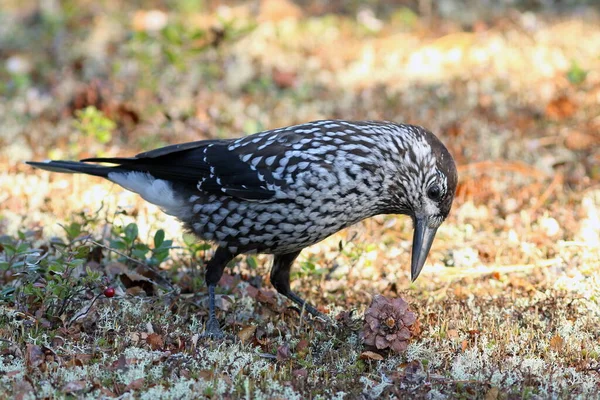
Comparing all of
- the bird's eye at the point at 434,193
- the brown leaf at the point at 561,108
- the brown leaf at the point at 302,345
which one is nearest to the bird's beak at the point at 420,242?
the bird's eye at the point at 434,193

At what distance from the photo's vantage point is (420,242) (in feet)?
16.3

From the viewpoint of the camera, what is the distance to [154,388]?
12.3 ft

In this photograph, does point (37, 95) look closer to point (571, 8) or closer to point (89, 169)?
point (89, 169)

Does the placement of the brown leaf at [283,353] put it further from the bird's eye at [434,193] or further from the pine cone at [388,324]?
the bird's eye at [434,193]

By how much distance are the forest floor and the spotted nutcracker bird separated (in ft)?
1.04

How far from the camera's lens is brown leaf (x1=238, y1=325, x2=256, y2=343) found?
4.63 meters

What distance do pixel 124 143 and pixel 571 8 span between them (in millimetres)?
7140

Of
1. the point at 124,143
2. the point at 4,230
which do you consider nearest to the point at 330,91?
the point at 124,143

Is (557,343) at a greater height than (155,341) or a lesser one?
lesser

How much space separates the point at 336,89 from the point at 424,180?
4.41 m

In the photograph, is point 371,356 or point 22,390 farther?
point 371,356

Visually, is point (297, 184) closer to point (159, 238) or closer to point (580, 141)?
point (159, 238)

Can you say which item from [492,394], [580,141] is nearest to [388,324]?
[492,394]

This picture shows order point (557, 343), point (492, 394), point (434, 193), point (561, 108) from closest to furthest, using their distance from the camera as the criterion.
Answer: point (492, 394) → point (557, 343) → point (434, 193) → point (561, 108)
